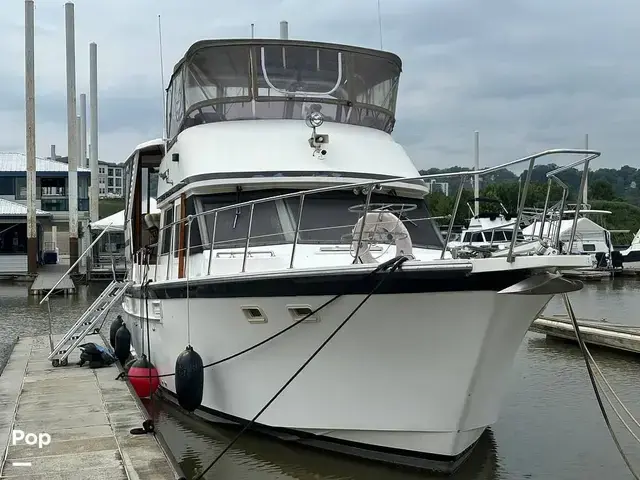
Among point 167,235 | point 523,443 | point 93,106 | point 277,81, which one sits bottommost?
point 523,443

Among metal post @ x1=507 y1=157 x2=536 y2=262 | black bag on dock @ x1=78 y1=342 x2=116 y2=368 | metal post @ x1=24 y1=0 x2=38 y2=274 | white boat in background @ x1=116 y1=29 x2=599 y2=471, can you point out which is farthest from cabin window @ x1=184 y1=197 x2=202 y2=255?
metal post @ x1=24 y1=0 x2=38 y2=274

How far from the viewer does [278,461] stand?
707cm

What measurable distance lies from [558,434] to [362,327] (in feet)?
11.5

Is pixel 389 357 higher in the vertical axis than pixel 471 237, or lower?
lower

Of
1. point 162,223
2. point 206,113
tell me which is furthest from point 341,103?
point 162,223

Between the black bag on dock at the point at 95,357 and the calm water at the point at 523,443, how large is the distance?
1475 millimetres

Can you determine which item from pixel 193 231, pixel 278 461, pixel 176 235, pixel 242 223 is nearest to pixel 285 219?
pixel 242 223

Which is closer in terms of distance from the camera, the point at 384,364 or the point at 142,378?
the point at 384,364

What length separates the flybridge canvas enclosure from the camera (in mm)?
8797

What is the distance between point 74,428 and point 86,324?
4.99 metres

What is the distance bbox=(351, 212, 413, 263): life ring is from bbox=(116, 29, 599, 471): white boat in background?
0.06ft

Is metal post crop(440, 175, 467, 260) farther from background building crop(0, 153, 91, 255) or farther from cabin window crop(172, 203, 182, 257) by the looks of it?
background building crop(0, 153, 91, 255)

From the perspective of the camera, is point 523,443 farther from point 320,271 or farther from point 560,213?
point 320,271

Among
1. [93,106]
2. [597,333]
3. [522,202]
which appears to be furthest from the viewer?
[93,106]
